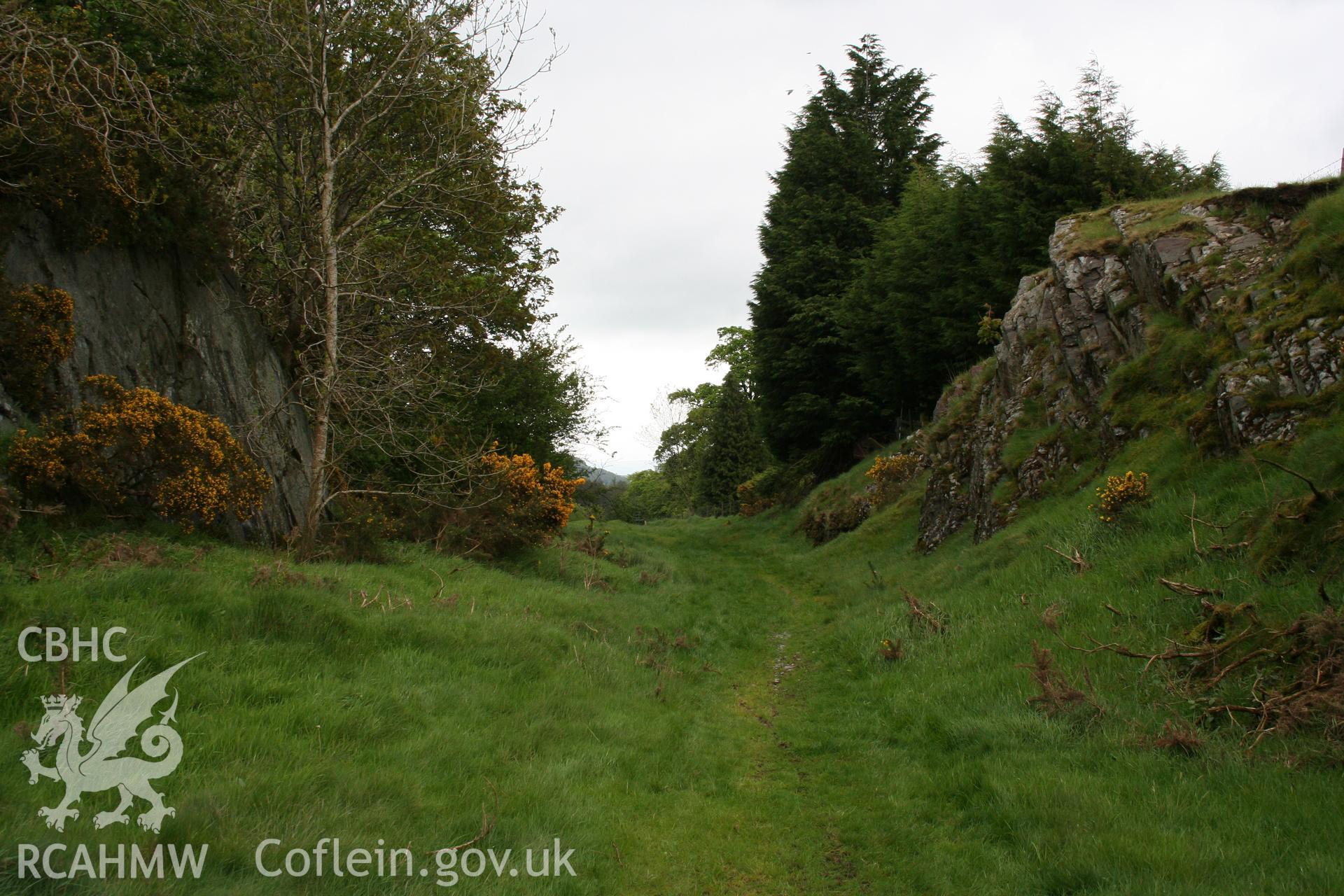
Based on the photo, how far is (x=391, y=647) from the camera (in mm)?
7457

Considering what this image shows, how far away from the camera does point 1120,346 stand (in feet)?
42.1

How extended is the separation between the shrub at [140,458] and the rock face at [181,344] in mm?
494

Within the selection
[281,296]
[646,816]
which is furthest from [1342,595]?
[281,296]

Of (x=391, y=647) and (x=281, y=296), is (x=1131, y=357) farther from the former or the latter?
(x=281, y=296)

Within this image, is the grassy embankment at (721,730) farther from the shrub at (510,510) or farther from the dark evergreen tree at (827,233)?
the dark evergreen tree at (827,233)

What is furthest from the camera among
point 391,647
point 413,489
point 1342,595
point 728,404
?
point 728,404

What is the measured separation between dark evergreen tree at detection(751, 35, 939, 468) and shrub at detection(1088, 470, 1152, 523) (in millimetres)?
21152

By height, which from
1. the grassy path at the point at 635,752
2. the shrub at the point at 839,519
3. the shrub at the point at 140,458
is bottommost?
the grassy path at the point at 635,752

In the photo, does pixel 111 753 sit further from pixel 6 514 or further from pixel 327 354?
pixel 327 354

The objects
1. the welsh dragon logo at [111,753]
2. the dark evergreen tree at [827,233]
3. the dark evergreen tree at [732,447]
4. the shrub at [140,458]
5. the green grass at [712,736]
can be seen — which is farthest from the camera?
the dark evergreen tree at [732,447]

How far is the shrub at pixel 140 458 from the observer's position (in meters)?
7.91

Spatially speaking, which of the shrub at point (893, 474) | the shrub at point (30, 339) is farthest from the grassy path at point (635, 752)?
the shrub at point (893, 474)

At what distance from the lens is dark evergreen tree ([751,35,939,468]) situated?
106ft

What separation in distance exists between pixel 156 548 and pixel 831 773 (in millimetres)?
7321
